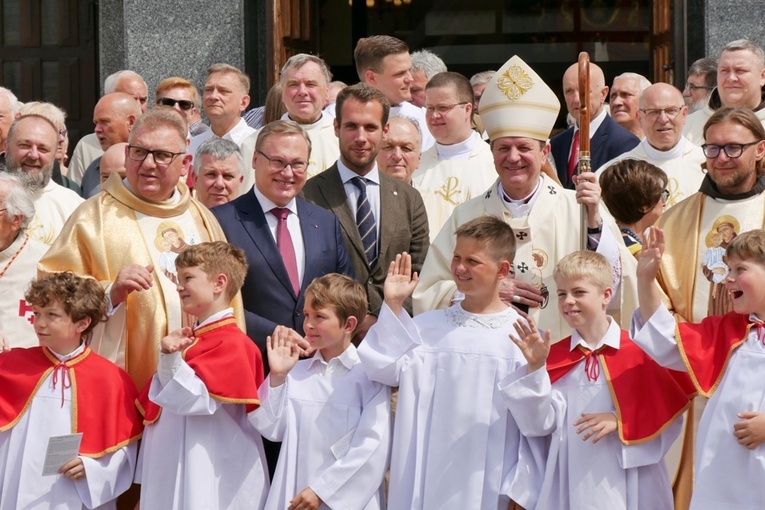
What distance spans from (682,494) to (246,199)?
2.33 meters

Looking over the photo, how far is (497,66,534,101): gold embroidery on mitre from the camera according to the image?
22.0 ft

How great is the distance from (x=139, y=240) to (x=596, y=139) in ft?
12.2

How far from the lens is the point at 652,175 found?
6707 mm

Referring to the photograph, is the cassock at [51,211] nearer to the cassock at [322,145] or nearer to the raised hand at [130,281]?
the raised hand at [130,281]

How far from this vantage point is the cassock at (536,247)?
643cm

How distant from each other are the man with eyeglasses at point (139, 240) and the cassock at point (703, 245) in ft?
6.44

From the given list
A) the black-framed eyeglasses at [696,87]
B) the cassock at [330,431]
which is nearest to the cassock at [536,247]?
the cassock at [330,431]

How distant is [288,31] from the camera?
1138 cm

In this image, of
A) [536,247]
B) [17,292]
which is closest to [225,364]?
[17,292]

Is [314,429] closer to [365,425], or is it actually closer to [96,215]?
[365,425]

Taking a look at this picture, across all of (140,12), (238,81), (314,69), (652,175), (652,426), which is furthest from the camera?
(140,12)

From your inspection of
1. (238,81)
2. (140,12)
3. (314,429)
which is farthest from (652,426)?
(140,12)

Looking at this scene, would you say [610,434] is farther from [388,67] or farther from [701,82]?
[701,82]

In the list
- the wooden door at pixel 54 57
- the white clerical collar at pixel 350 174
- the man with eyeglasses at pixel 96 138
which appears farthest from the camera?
the wooden door at pixel 54 57
